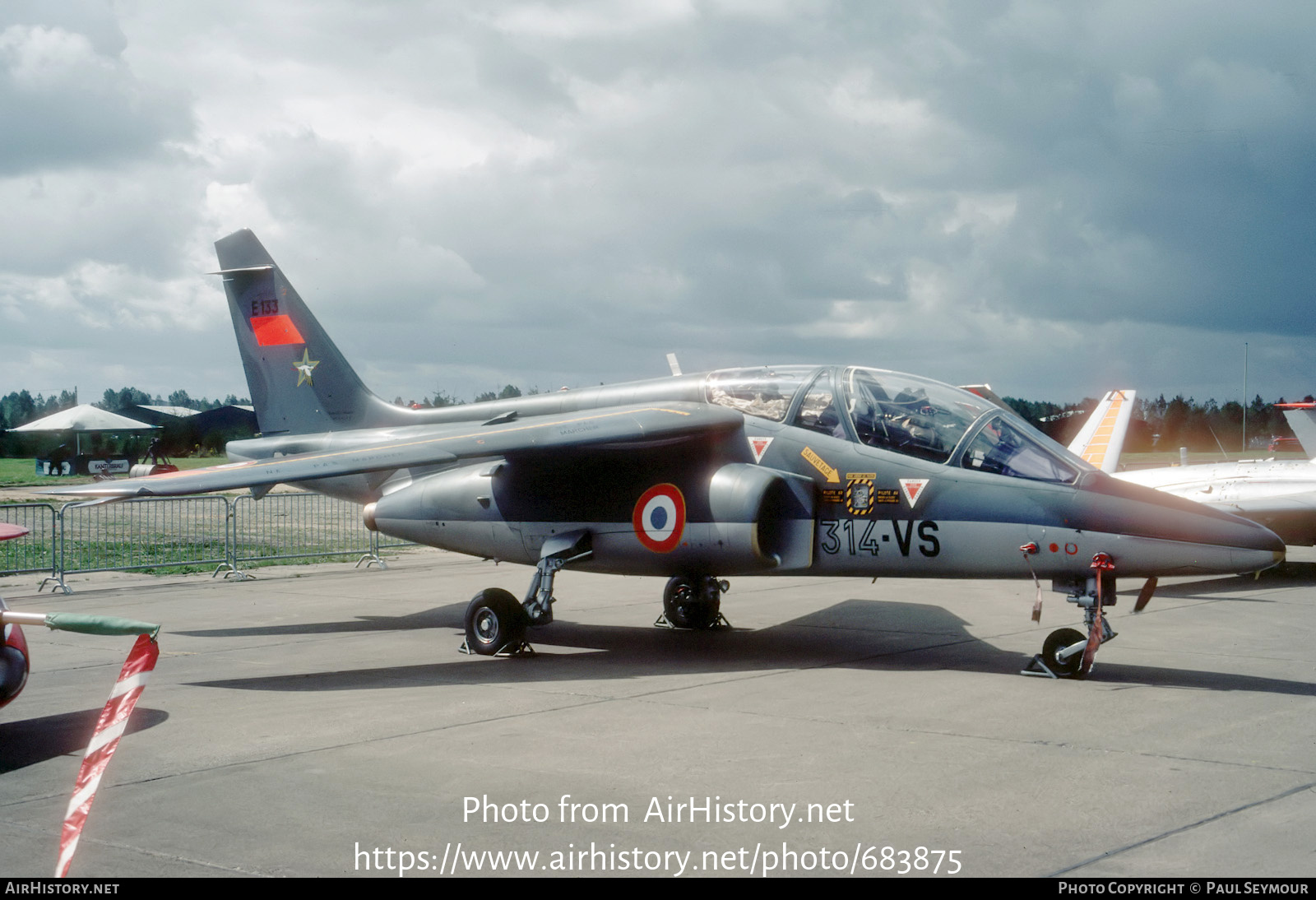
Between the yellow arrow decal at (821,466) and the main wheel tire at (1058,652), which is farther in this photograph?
the yellow arrow decal at (821,466)

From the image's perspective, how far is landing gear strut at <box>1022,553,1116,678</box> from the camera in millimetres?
8141

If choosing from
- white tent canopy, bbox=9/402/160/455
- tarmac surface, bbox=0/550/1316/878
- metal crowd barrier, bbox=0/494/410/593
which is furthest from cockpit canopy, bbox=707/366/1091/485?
white tent canopy, bbox=9/402/160/455

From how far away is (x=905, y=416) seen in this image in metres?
9.12

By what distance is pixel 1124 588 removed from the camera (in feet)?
51.9

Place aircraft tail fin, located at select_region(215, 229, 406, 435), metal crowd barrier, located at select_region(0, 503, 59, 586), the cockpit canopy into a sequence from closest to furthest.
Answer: the cockpit canopy → aircraft tail fin, located at select_region(215, 229, 406, 435) → metal crowd barrier, located at select_region(0, 503, 59, 586)

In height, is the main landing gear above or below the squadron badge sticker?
below

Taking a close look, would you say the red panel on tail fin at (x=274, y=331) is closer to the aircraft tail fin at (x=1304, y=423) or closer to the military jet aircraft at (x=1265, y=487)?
the military jet aircraft at (x=1265, y=487)

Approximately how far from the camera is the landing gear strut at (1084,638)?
8141 mm

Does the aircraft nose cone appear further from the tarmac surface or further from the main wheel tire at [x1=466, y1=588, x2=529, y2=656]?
the main wheel tire at [x1=466, y1=588, x2=529, y2=656]

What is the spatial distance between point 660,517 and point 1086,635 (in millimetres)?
3710

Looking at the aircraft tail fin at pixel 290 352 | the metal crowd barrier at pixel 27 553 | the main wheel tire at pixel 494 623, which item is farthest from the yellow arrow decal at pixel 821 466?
the metal crowd barrier at pixel 27 553

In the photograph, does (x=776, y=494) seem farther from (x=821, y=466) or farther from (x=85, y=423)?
(x=85, y=423)

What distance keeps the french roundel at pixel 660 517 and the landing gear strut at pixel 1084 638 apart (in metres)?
3.18

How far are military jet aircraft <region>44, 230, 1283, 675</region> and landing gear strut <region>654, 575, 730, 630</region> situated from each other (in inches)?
2.6
